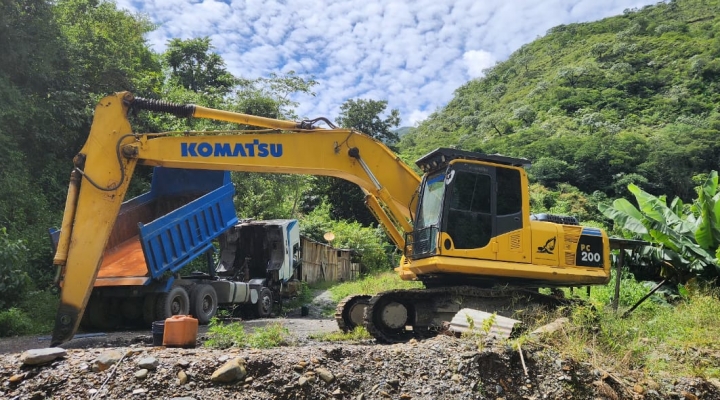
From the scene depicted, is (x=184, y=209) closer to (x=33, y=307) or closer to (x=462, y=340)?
(x=33, y=307)

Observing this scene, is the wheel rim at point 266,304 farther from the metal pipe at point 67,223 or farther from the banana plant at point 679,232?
the banana plant at point 679,232

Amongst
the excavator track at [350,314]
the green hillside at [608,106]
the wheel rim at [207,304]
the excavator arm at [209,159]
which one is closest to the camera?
the excavator arm at [209,159]

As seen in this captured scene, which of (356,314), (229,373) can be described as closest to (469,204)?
(356,314)

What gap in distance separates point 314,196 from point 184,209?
23.5 m

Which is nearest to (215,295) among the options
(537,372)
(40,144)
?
(537,372)

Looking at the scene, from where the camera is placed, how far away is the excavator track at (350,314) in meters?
7.26

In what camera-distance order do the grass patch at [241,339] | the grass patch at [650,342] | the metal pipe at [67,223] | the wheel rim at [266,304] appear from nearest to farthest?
the grass patch at [650,342] < the grass patch at [241,339] < the metal pipe at [67,223] < the wheel rim at [266,304]

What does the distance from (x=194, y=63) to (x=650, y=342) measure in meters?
34.1

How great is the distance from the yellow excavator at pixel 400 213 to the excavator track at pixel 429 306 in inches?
0.5

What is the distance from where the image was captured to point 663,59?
2408 inches

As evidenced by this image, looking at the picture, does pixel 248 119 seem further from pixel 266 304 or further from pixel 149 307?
pixel 266 304

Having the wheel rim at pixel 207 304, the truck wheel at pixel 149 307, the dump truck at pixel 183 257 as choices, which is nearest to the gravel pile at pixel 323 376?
the dump truck at pixel 183 257

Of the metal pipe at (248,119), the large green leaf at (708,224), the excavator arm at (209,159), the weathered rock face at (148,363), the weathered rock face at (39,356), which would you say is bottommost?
the weathered rock face at (148,363)

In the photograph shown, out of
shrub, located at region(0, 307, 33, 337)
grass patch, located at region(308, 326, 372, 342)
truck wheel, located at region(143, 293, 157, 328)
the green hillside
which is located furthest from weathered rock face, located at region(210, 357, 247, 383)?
the green hillside
